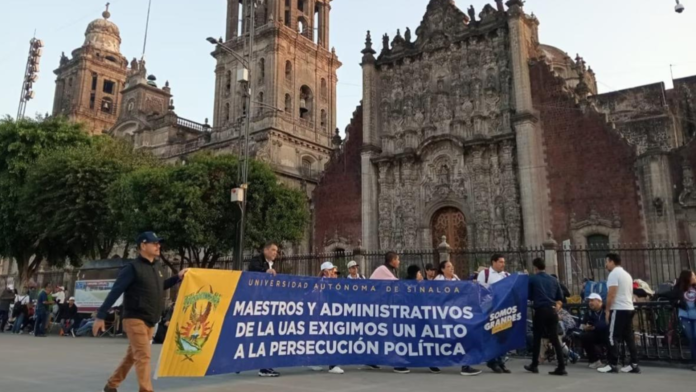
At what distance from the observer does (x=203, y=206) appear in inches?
852

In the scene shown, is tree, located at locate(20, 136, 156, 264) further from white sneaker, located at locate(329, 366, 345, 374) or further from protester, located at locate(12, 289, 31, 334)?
white sneaker, located at locate(329, 366, 345, 374)

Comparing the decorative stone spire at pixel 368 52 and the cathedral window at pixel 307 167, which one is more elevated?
the decorative stone spire at pixel 368 52

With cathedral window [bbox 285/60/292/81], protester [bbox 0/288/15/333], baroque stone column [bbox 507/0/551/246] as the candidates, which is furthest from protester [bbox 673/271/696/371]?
cathedral window [bbox 285/60/292/81]

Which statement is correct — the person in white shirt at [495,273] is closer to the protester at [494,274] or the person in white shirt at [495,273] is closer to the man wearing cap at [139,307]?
the protester at [494,274]

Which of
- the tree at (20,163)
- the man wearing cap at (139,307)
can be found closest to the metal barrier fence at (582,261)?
the man wearing cap at (139,307)

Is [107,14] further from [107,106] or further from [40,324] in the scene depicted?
Result: [40,324]

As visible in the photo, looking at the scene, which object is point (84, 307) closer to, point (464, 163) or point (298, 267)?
point (298, 267)

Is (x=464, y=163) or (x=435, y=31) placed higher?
(x=435, y=31)

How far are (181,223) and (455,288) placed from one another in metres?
15.1

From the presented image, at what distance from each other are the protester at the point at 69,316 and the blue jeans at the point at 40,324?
91 cm

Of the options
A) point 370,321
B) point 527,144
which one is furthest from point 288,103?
point 370,321

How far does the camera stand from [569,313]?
1038cm

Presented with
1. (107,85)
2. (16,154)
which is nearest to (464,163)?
(16,154)

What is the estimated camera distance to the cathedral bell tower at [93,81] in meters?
57.9
